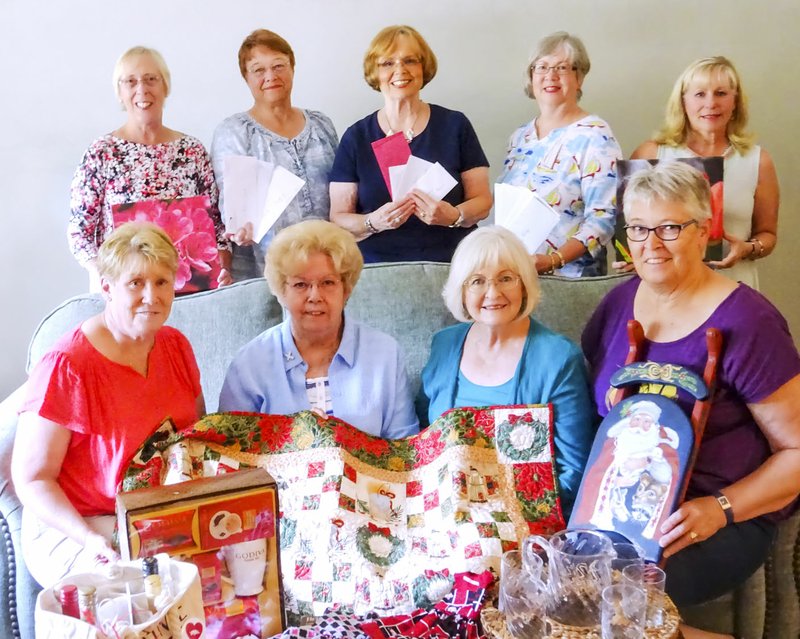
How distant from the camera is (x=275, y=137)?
2691mm

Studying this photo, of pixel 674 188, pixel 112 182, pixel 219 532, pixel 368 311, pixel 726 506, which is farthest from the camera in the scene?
pixel 112 182

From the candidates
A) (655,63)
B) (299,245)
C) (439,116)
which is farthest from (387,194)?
(655,63)

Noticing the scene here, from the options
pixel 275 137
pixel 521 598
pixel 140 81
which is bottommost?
pixel 521 598

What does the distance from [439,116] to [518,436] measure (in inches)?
49.0

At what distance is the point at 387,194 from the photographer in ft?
8.70

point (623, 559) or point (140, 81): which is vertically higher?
point (140, 81)

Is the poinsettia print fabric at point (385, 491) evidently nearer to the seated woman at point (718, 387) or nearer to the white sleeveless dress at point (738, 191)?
the seated woman at point (718, 387)

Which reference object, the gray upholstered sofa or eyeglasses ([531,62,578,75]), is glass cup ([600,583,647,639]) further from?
eyeglasses ([531,62,578,75])

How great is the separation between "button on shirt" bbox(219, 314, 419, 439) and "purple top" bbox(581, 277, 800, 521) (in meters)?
0.63

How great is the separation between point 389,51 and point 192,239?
868 mm

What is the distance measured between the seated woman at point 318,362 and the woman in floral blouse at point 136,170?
59cm

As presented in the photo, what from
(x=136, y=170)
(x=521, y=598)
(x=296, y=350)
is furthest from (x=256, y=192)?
(x=521, y=598)

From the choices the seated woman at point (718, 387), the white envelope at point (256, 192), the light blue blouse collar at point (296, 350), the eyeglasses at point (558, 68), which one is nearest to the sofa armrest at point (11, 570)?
the light blue blouse collar at point (296, 350)

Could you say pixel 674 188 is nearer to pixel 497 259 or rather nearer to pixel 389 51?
pixel 497 259
